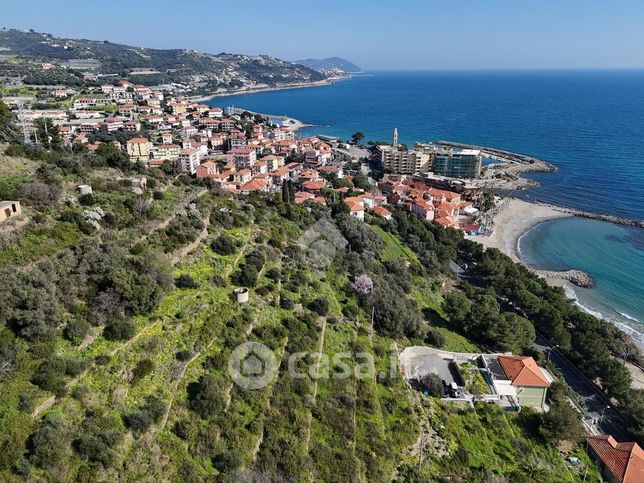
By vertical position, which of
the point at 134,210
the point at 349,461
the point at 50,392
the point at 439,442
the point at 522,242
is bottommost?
the point at 522,242

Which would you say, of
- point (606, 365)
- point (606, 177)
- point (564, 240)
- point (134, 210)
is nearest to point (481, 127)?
point (606, 177)

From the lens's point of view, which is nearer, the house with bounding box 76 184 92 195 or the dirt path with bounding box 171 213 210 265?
the dirt path with bounding box 171 213 210 265

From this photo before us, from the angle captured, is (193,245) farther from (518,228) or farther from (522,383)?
(518,228)

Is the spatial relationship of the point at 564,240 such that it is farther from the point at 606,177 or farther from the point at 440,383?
the point at 440,383

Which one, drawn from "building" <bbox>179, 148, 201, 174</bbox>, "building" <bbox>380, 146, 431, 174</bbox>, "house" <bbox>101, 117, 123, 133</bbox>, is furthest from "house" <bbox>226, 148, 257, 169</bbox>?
"building" <bbox>380, 146, 431, 174</bbox>

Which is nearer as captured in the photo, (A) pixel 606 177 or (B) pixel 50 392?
(B) pixel 50 392

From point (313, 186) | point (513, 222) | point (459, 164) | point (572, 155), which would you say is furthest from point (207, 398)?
point (572, 155)

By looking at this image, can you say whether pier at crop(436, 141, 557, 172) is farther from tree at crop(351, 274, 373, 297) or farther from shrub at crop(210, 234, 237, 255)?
shrub at crop(210, 234, 237, 255)
